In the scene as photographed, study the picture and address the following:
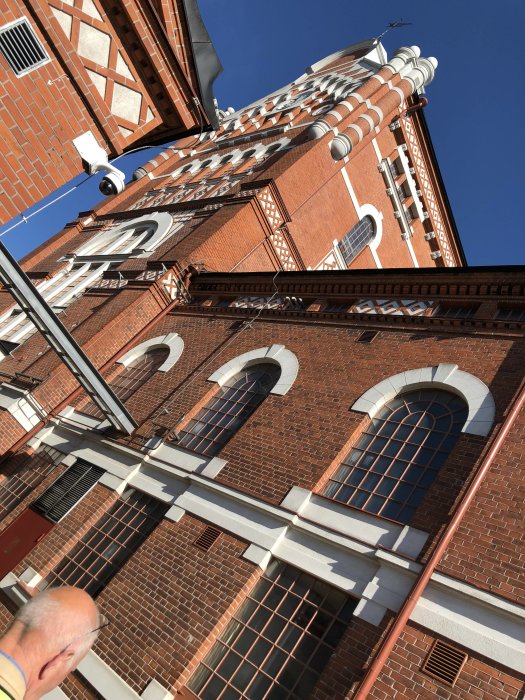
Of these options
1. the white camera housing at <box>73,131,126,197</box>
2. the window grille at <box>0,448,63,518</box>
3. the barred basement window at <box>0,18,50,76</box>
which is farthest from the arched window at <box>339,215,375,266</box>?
the barred basement window at <box>0,18,50,76</box>

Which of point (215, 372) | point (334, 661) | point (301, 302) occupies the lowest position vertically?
point (334, 661)

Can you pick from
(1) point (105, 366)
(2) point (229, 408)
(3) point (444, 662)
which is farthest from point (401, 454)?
(1) point (105, 366)

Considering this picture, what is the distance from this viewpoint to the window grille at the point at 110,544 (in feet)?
28.2

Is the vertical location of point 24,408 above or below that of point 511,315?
below

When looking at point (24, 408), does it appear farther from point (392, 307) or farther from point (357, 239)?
point (357, 239)

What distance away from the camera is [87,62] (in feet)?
25.4

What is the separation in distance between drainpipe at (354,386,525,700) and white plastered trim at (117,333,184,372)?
311 inches

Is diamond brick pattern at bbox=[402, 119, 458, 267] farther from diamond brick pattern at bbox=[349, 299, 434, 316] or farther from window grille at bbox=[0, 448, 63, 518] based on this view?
window grille at bbox=[0, 448, 63, 518]

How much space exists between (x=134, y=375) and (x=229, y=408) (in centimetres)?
397

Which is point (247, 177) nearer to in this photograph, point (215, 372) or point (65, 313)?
point (65, 313)

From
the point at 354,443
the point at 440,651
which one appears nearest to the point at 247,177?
the point at 354,443

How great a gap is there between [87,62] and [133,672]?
8955 millimetres

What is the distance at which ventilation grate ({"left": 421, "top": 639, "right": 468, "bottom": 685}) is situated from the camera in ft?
16.8

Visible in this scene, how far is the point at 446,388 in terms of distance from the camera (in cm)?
812
